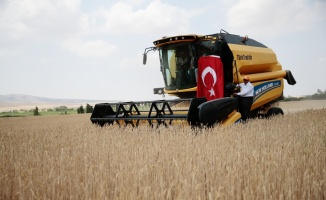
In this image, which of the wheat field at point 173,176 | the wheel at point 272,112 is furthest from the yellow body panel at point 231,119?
the wheel at point 272,112

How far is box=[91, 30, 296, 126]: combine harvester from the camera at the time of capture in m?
6.14

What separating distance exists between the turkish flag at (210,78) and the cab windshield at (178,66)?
34 centimetres

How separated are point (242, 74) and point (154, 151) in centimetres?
496

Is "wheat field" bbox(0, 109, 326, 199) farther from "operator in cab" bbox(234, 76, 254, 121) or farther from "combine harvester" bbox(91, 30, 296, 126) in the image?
"operator in cab" bbox(234, 76, 254, 121)

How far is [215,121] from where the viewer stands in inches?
216

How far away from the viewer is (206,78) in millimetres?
6816

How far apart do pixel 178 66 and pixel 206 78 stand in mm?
1066

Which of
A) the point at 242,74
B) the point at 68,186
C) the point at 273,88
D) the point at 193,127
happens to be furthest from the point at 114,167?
the point at 273,88

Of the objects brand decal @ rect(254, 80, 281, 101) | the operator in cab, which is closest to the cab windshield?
the operator in cab

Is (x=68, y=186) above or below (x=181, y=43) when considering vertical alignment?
below

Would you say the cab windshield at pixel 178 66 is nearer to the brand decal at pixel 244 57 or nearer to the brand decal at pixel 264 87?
the brand decal at pixel 244 57

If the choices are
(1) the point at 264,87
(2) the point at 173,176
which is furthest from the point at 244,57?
(2) the point at 173,176

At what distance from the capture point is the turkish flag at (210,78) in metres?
6.66

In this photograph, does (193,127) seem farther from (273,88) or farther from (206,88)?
(273,88)
